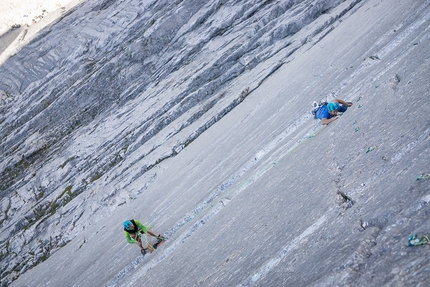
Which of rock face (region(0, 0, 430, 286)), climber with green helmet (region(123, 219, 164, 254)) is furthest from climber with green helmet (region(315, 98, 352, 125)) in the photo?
climber with green helmet (region(123, 219, 164, 254))

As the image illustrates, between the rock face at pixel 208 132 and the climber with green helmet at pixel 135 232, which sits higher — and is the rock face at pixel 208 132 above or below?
above

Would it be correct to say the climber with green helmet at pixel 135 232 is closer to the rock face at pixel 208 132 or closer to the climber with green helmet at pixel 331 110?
the rock face at pixel 208 132

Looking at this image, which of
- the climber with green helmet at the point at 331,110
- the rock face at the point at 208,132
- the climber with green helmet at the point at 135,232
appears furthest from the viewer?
the climber with green helmet at the point at 135,232

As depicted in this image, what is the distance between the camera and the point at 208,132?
20.5 metres

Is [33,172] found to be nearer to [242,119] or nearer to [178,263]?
[242,119]

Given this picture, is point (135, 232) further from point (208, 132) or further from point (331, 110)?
point (208, 132)

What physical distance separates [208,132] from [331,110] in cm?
1086

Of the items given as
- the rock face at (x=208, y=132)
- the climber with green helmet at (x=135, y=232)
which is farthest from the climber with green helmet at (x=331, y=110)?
the climber with green helmet at (x=135, y=232)

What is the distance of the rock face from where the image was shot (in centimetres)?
598

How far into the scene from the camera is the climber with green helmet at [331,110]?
1053 cm

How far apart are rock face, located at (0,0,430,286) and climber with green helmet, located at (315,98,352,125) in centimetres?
48

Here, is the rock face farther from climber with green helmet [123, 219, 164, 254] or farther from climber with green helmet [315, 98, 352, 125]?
climber with green helmet [123, 219, 164, 254]

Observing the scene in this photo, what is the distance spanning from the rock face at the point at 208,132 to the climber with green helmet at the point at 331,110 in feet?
1.57

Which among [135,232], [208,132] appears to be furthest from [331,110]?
[208,132]
